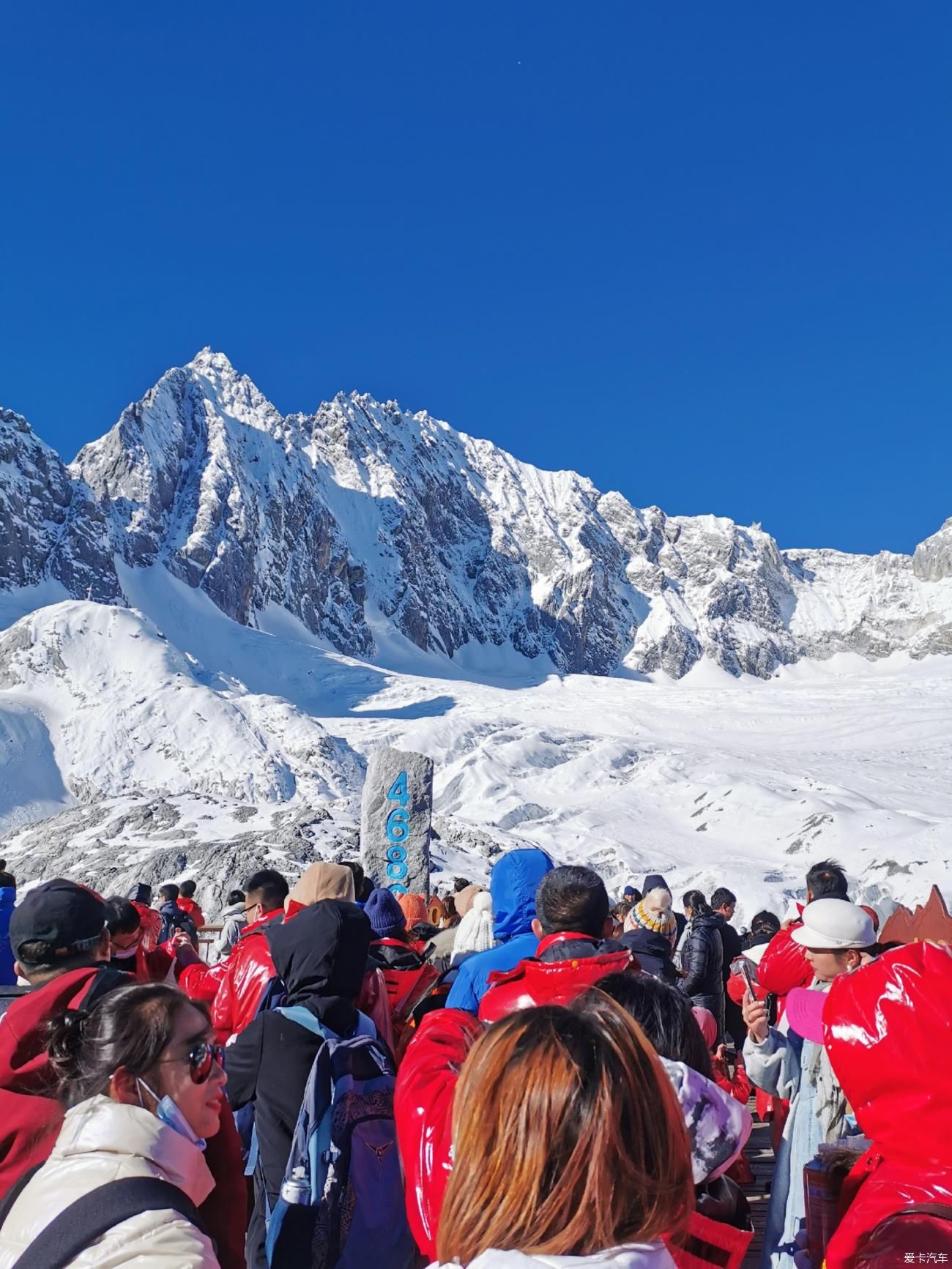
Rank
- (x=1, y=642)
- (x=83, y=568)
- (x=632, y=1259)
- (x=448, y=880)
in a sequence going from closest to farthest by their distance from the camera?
(x=632, y=1259), (x=448, y=880), (x=1, y=642), (x=83, y=568)

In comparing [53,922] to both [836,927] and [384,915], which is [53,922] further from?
[836,927]

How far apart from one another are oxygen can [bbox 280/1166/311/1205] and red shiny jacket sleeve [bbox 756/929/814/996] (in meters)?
1.68

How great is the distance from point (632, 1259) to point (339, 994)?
163 centimetres

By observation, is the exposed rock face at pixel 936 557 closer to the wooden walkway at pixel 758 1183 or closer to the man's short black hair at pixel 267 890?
the wooden walkway at pixel 758 1183

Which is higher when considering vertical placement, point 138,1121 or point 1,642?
point 1,642

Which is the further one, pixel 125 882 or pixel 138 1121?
pixel 125 882

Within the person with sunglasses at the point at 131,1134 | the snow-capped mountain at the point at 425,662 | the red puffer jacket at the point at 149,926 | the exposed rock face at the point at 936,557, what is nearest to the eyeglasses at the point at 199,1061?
the person with sunglasses at the point at 131,1134

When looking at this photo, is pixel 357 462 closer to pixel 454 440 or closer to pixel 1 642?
pixel 454 440

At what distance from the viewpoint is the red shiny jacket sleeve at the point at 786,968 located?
3.30 meters

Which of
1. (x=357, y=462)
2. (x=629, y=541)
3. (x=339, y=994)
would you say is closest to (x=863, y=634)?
(x=629, y=541)

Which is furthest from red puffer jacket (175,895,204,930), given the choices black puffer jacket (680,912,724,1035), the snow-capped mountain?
the snow-capped mountain

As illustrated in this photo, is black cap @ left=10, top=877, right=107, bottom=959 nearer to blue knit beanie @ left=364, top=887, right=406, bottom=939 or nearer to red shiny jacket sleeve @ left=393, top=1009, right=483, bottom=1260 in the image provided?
red shiny jacket sleeve @ left=393, top=1009, right=483, bottom=1260

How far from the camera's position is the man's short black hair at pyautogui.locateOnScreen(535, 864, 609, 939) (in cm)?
308

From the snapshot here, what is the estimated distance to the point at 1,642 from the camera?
157 ft
